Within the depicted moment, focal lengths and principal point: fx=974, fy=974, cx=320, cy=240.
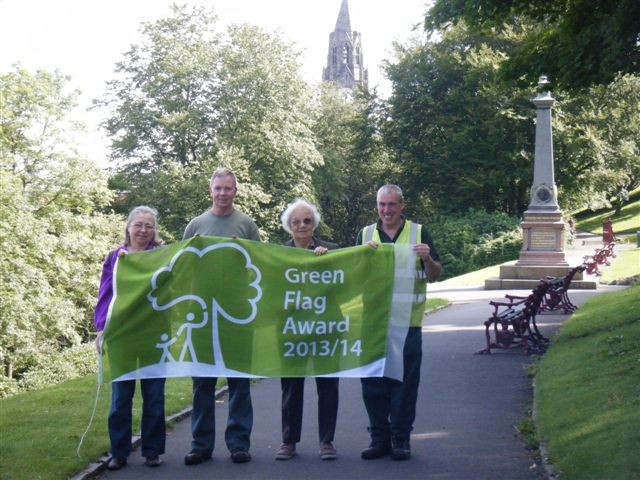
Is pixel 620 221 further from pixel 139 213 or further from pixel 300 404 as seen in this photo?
pixel 139 213

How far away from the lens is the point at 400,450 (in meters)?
7.97

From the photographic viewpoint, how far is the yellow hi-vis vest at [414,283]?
320 inches

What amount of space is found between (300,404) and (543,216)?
27187 millimetres

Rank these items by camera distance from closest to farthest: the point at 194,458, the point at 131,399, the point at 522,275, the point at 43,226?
the point at 194,458 → the point at 131,399 → the point at 522,275 → the point at 43,226

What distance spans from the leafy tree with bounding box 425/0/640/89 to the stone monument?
15.3m

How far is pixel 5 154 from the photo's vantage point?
39.7 metres

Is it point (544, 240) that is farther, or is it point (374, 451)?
point (544, 240)

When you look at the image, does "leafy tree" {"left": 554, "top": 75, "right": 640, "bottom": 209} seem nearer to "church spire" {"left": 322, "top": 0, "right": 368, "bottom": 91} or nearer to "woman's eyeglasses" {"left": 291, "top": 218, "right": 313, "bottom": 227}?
"woman's eyeglasses" {"left": 291, "top": 218, "right": 313, "bottom": 227}

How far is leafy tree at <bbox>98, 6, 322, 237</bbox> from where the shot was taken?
4947cm

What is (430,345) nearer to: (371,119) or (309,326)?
(309,326)

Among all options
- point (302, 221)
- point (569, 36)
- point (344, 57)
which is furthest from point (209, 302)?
point (344, 57)

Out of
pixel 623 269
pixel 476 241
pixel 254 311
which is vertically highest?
pixel 476 241

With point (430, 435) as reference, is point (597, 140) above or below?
above

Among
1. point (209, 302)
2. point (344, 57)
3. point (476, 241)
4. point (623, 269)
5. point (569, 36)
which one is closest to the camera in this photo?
point (209, 302)
